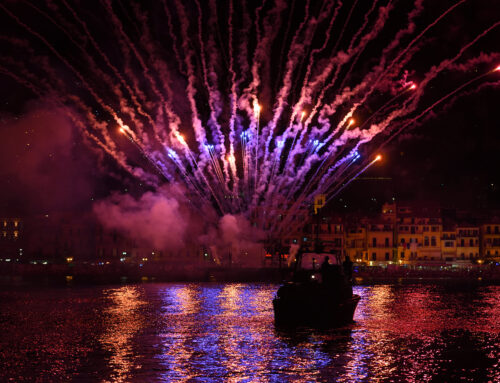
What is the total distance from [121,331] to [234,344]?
19.6ft

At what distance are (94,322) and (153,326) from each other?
325cm

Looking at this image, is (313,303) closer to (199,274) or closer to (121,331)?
(121,331)

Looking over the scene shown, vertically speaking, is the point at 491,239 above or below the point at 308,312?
above

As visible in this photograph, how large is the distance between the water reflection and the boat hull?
6.28m

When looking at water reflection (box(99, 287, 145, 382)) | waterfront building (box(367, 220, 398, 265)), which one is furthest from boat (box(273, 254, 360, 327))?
waterfront building (box(367, 220, 398, 265))

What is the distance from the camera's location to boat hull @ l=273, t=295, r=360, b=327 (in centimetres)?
2830

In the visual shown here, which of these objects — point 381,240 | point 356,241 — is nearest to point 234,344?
point 356,241

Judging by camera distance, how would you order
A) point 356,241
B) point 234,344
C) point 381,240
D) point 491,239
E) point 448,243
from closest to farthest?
point 234,344, point 448,243, point 491,239, point 356,241, point 381,240

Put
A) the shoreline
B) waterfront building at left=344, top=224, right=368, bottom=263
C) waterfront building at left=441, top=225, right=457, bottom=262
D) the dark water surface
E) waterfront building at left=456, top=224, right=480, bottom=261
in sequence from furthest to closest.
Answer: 1. waterfront building at left=344, top=224, right=368, bottom=263
2. waterfront building at left=456, top=224, right=480, bottom=261
3. waterfront building at left=441, top=225, right=457, bottom=262
4. the shoreline
5. the dark water surface

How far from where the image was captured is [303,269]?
31.1 metres

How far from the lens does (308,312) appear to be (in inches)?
1119

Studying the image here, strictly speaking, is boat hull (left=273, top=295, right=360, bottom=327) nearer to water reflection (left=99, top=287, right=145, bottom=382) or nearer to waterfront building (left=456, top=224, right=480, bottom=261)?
water reflection (left=99, top=287, right=145, bottom=382)

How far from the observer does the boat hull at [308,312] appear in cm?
2830

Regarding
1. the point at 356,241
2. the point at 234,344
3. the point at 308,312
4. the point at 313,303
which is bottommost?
the point at 234,344
